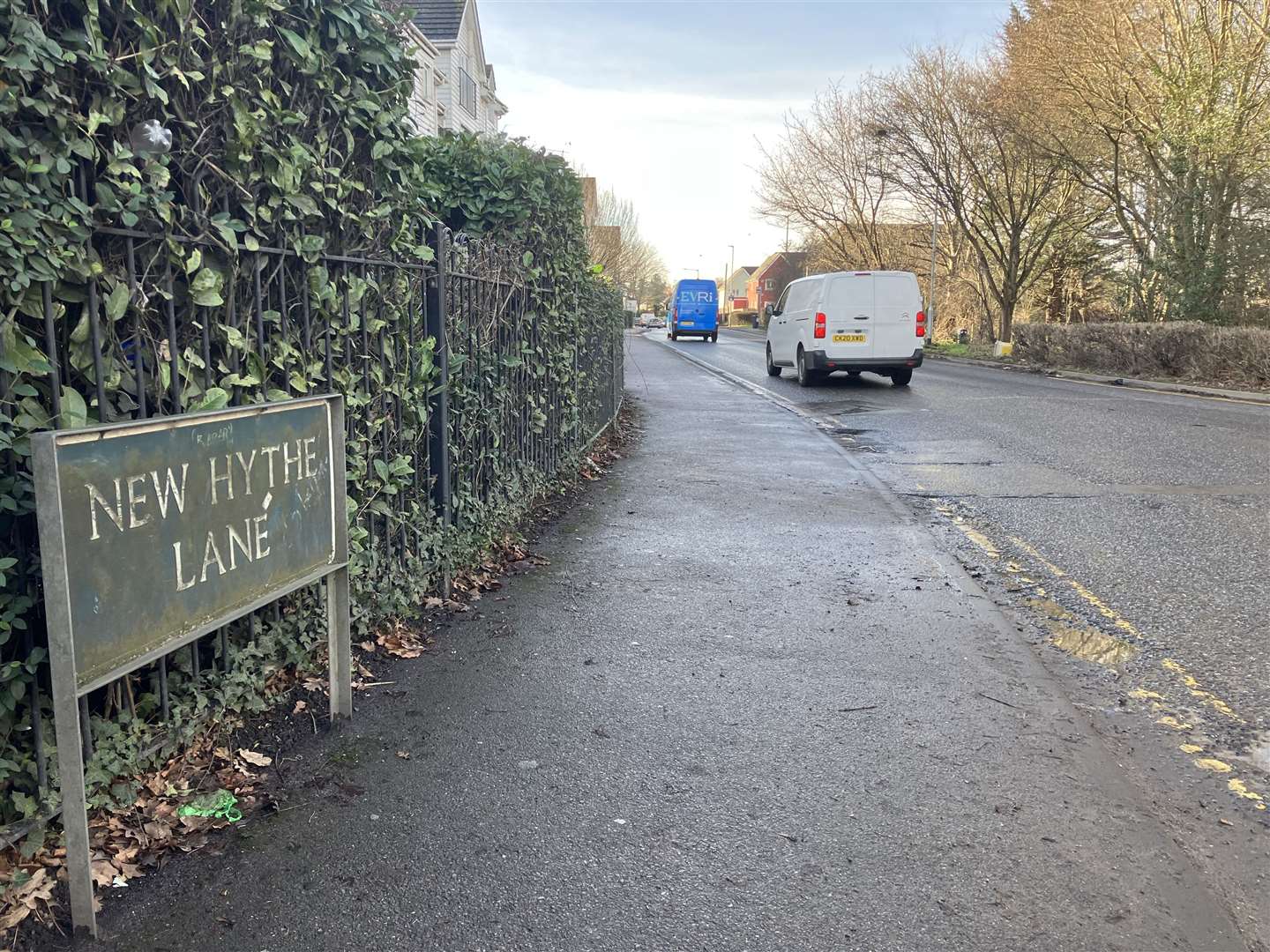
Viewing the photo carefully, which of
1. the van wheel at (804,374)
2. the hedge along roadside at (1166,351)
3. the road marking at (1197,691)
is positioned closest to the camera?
the road marking at (1197,691)

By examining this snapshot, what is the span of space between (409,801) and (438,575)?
209cm

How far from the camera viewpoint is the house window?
4047 centimetres

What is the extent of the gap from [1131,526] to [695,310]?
47744 millimetres

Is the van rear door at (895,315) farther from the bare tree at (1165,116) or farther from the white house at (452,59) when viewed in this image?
the white house at (452,59)

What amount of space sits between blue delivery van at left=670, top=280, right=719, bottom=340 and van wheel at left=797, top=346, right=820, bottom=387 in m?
33.9

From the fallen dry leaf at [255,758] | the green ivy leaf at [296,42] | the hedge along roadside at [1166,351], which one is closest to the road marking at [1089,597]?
the fallen dry leaf at [255,758]

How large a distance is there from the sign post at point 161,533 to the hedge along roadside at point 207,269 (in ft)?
0.69

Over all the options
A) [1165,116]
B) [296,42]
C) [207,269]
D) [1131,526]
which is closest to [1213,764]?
[207,269]

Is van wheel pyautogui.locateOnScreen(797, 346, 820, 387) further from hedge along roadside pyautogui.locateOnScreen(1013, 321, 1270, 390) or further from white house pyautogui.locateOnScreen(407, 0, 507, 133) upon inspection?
white house pyautogui.locateOnScreen(407, 0, 507, 133)

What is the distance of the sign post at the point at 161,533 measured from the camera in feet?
7.28

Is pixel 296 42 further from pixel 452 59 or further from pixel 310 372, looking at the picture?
pixel 452 59

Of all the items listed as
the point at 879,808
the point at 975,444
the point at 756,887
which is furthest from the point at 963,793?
the point at 975,444

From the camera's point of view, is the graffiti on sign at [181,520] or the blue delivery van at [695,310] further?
the blue delivery van at [695,310]

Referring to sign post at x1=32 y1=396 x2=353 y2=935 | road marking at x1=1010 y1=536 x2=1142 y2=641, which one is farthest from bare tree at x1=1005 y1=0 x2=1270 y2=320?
sign post at x1=32 y1=396 x2=353 y2=935
